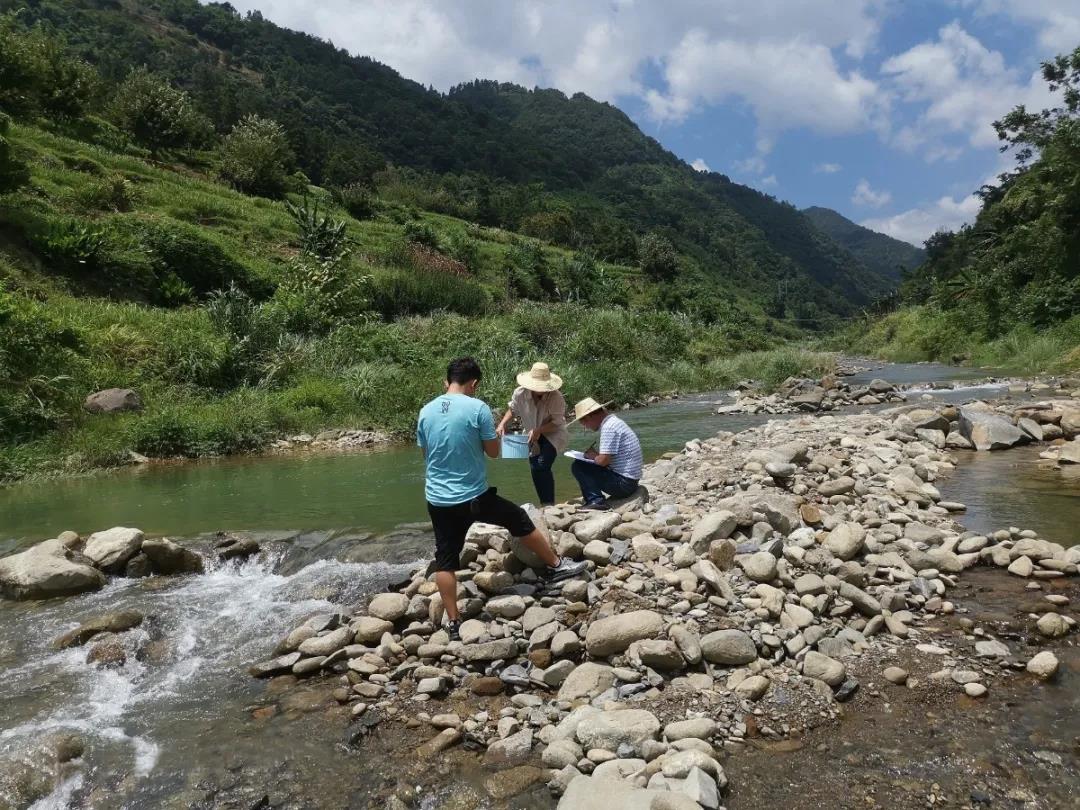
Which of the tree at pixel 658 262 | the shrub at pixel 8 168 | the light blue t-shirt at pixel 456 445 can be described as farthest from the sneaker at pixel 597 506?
the tree at pixel 658 262

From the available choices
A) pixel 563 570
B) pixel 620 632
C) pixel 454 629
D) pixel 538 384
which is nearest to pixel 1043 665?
pixel 620 632

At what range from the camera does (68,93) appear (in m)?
38.4

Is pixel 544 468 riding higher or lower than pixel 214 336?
lower

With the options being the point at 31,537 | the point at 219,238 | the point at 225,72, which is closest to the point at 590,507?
the point at 31,537

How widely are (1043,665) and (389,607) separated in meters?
4.61

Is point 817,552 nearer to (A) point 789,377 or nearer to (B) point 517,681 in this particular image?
(B) point 517,681

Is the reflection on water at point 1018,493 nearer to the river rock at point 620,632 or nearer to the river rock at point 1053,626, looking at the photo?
the river rock at point 1053,626

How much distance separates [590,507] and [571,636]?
8.68 feet

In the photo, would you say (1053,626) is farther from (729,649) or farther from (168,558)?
(168,558)

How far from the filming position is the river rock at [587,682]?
178 inches

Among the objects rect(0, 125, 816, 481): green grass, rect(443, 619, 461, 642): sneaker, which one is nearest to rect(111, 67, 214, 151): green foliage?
rect(0, 125, 816, 481): green grass

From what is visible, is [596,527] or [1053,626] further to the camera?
[596,527]

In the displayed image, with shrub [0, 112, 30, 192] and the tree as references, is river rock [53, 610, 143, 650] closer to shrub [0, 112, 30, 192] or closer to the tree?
shrub [0, 112, 30, 192]

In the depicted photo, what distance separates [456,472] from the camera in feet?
18.0
